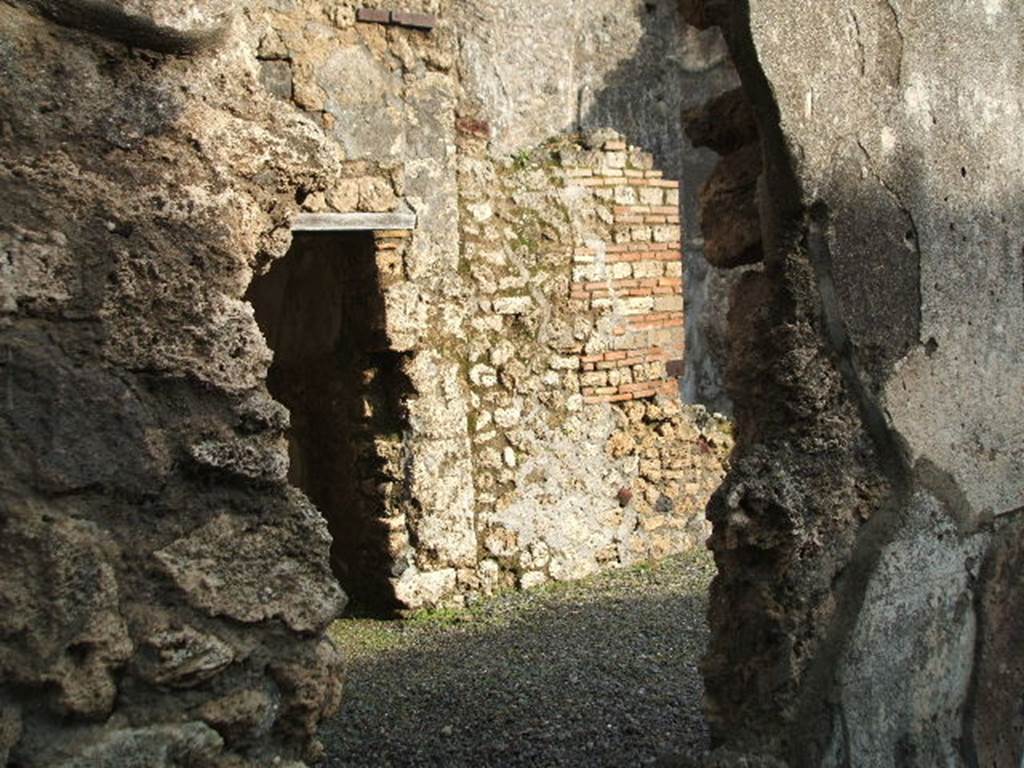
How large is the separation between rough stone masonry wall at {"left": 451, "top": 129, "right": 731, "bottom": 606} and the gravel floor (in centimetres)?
34

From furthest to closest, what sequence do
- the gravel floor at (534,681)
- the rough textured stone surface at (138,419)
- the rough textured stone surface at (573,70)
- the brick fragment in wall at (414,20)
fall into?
the rough textured stone surface at (573,70)
the brick fragment in wall at (414,20)
the gravel floor at (534,681)
the rough textured stone surface at (138,419)

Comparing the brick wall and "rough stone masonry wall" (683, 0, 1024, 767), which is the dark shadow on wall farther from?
"rough stone masonry wall" (683, 0, 1024, 767)

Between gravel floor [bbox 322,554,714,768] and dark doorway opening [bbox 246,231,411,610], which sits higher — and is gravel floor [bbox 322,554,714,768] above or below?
below

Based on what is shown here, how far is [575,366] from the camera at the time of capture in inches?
247

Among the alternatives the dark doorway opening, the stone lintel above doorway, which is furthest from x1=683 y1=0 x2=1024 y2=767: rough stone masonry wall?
the dark doorway opening

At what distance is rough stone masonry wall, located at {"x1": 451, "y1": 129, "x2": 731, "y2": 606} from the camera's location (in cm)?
599

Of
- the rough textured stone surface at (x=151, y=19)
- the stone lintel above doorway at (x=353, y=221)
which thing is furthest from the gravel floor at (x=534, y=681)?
the rough textured stone surface at (x=151, y=19)

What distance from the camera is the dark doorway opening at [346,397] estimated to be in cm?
568

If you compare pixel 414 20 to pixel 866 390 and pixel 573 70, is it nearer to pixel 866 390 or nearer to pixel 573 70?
pixel 573 70

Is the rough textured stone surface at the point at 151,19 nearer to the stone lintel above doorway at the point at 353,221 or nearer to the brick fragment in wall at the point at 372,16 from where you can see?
the stone lintel above doorway at the point at 353,221

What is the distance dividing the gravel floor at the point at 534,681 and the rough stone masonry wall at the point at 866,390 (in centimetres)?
117

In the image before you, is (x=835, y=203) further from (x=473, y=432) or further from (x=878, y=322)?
(x=473, y=432)

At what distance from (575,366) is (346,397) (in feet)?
4.04

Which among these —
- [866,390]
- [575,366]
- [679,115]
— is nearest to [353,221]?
[575,366]
